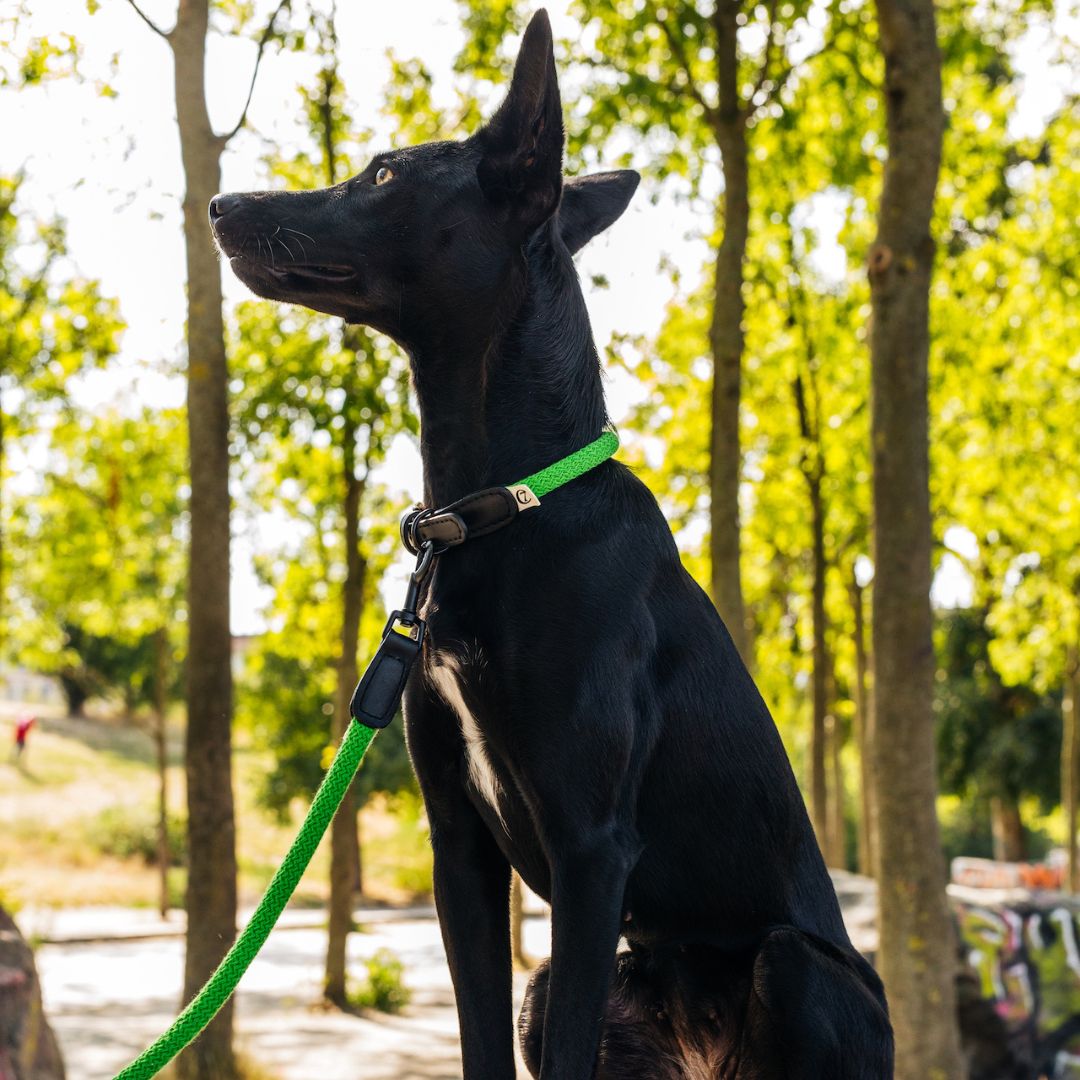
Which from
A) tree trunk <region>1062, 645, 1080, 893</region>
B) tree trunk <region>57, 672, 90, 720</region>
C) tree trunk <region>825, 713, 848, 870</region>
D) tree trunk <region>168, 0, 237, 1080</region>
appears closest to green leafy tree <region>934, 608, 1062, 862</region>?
tree trunk <region>825, 713, 848, 870</region>

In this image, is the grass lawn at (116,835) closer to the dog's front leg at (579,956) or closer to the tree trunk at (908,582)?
the tree trunk at (908,582)

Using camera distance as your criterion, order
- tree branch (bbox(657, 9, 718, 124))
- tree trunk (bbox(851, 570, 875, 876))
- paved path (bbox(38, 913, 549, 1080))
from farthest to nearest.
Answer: tree trunk (bbox(851, 570, 875, 876))
paved path (bbox(38, 913, 549, 1080))
tree branch (bbox(657, 9, 718, 124))

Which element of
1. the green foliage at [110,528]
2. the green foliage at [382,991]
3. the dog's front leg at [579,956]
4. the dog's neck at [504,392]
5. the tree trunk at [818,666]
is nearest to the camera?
the dog's front leg at [579,956]

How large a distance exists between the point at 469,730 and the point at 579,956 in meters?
0.43

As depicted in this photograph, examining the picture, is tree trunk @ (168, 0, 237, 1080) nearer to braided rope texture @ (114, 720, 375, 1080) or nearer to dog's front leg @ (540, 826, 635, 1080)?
braided rope texture @ (114, 720, 375, 1080)

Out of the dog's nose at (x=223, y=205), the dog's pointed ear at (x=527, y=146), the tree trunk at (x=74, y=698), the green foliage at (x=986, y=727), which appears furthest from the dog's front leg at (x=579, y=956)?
the tree trunk at (x=74, y=698)

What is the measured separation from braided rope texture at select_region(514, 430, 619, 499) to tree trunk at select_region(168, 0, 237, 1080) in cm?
632

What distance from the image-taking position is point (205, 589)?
867 cm

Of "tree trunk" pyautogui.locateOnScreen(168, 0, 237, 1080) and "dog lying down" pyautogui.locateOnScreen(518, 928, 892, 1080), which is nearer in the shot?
"dog lying down" pyautogui.locateOnScreen(518, 928, 892, 1080)

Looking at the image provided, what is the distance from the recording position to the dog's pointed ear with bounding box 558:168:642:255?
2723mm

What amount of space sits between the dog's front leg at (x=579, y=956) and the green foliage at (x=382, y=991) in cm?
1460

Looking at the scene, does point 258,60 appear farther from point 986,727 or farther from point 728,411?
point 986,727

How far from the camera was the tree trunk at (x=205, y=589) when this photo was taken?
27.8 ft

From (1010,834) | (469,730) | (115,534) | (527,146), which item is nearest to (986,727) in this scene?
(1010,834)
